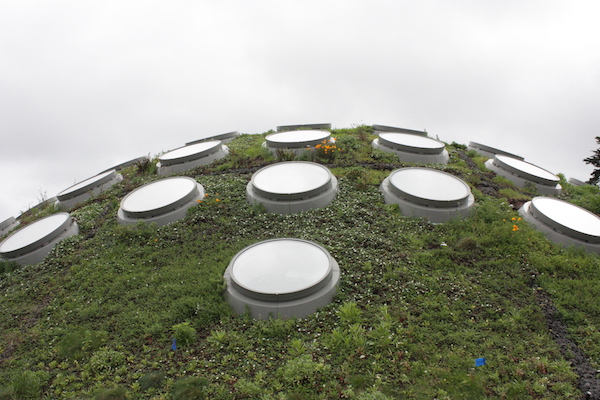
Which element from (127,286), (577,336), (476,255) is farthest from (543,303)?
(127,286)

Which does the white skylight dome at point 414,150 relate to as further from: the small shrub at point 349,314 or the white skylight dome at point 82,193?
the white skylight dome at point 82,193

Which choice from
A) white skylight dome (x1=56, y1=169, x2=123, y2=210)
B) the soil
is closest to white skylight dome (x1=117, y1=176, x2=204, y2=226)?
white skylight dome (x1=56, y1=169, x2=123, y2=210)

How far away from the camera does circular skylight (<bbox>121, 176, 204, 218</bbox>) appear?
1301 centimetres

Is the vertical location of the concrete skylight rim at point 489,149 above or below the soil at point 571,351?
below

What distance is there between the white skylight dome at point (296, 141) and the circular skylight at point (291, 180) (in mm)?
2546

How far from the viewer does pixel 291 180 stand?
13727 millimetres

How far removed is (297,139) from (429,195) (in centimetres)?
702

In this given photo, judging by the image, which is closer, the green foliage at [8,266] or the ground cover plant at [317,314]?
the ground cover plant at [317,314]

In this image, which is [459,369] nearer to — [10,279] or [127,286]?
[127,286]

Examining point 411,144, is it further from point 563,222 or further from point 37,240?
point 37,240

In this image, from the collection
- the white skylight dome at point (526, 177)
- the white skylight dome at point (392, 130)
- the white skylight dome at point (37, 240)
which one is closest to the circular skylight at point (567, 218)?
the white skylight dome at point (526, 177)

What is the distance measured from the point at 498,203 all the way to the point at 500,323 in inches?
246

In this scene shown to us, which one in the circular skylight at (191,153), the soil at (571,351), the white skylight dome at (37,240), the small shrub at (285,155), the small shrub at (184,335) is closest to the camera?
the soil at (571,351)

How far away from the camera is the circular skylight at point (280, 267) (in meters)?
9.03
